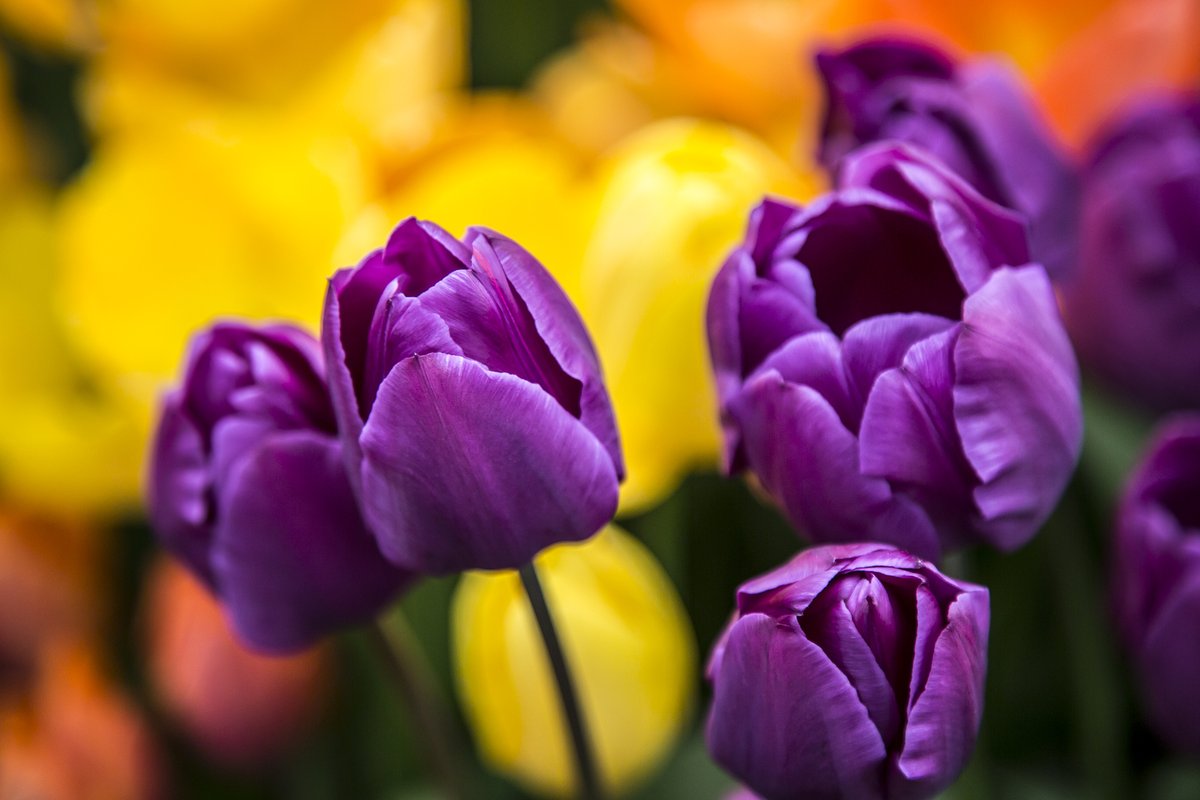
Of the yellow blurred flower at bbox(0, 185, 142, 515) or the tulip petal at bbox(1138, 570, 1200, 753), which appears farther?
the yellow blurred flower at bbox(0, 185, 142, 515)

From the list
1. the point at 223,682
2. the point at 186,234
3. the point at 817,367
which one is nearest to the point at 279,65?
the point at 186,234

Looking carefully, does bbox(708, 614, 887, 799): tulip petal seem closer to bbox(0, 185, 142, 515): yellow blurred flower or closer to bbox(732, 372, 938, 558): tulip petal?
bbox(732, 372, 938, 558): tulip petal

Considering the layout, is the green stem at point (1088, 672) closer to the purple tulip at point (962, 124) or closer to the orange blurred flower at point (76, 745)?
the purple tulip at point (962, 124)

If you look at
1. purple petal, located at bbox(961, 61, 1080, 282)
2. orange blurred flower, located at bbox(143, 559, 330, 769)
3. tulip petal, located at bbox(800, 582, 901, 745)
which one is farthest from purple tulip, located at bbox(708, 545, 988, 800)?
orange blurred flower, located at bbox(143, 559, 330, 769)

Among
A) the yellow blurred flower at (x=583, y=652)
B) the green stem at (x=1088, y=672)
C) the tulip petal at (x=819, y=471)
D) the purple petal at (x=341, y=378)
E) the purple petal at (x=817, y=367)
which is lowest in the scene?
the green stem at (x=1088, y=672)

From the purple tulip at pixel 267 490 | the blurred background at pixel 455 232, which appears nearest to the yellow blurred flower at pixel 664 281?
the blurred background at pixel 455 232
